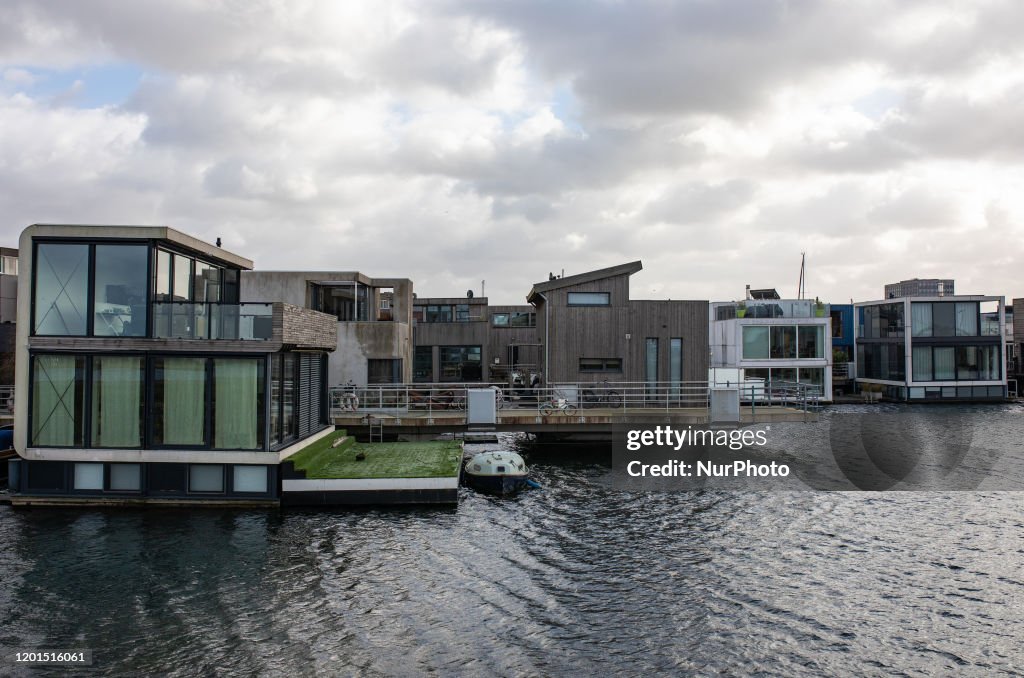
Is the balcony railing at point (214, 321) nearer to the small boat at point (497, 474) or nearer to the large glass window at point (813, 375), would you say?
the small boat at point (497, 474)

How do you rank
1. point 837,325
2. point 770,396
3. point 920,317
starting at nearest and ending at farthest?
1. point 770,396
2. point 920,317
3. point 837,325

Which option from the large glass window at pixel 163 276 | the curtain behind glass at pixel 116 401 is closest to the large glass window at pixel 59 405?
the curtain behind glass at pixel 116 401

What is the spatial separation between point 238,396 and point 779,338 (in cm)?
4899

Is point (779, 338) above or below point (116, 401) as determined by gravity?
above

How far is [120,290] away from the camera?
920 inches

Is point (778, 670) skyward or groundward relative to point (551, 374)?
groundward

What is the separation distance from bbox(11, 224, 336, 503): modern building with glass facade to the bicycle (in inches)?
542

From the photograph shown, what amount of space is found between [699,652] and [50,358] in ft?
68.3

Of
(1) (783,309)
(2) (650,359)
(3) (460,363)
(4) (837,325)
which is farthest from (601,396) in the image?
(4) (837,325)

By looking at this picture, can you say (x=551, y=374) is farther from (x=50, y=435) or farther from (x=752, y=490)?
(x=50, y=435)

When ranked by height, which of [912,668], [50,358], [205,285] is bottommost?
[912,668]

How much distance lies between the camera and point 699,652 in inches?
545

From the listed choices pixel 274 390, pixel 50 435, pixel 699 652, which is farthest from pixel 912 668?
pixel 50 435

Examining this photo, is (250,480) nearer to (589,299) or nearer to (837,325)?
(589,299)
